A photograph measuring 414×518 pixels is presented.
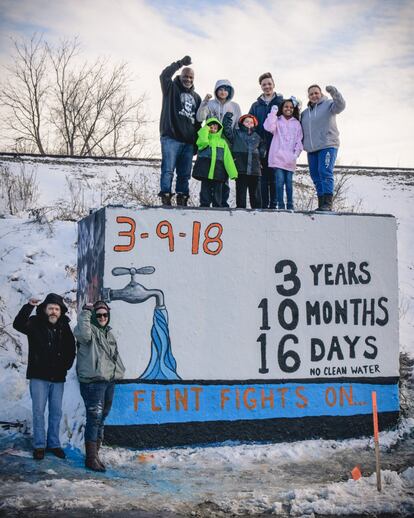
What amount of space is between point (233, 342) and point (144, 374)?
39.8 inches

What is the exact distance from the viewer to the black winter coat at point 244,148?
23.8 ft

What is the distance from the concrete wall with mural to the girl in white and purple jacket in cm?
91

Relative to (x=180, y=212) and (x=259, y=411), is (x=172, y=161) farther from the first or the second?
(x=259, y=411)

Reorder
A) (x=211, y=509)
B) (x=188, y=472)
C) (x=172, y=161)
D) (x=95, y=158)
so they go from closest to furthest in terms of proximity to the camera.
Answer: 1. (x=211, y=509)
2. (x=188, y=472)
3. (x=172, y=161)
4. (x=95, y=158)

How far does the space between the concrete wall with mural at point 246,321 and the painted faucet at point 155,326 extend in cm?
1

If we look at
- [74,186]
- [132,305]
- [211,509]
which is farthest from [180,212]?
[74,186]

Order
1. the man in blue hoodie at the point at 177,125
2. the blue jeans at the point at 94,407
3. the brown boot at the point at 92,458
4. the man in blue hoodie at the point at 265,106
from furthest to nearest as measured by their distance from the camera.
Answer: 1. the man in blue hoodie at the point at 265,106
2. the man in blue hoodie at the point at 177,125
3. the blue jeans at the point at 94,407
4. the brown boot at the point at 92,458

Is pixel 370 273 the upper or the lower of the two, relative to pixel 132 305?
upper

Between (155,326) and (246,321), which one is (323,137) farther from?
(155,326)

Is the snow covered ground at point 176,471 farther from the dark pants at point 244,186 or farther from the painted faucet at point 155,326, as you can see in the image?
the dark pants at point 244,186

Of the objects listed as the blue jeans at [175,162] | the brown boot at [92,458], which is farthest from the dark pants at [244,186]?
the brown boot at [92,458]

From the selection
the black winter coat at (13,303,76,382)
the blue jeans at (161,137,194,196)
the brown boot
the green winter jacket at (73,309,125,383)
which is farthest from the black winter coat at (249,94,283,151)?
the brown boot

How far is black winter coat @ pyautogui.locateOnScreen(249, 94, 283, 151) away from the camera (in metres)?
7.62

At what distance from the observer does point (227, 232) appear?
21.2 ft
